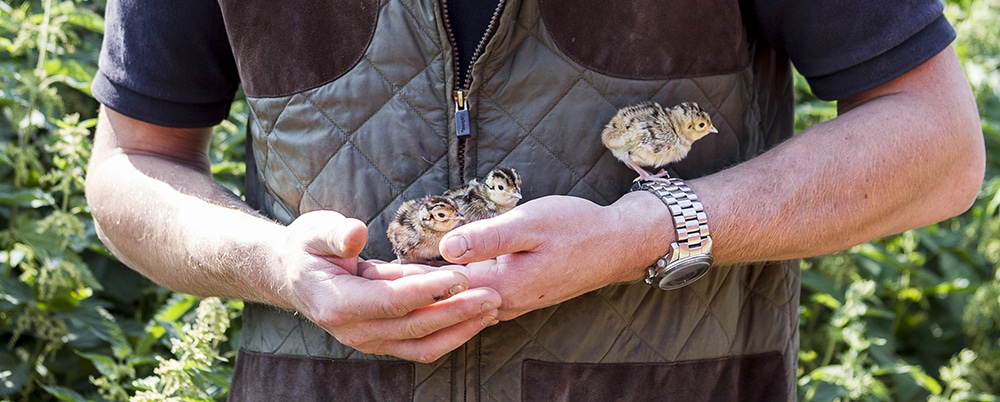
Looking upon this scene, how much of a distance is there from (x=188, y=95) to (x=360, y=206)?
2.14 ft

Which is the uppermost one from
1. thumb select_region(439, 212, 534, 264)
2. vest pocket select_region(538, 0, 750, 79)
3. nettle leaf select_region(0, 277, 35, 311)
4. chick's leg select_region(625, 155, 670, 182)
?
vest pocket select_region(538, 0, 750, 79)

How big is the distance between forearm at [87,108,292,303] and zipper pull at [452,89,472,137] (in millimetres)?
Answer: 485

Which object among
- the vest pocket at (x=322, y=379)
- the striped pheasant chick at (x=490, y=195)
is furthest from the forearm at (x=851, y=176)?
the vest pocket at (x=322, y=379)

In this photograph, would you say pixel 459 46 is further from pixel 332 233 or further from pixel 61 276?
pixel 61 276

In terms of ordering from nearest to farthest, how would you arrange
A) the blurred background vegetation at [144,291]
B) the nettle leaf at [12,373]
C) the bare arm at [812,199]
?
the bare arm at [812,199] < the blurred background vegetation at [144,291] < the nettle leaf at [12,373]

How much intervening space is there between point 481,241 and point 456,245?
0.17 feet

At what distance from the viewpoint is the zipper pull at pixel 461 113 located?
7.25 ft

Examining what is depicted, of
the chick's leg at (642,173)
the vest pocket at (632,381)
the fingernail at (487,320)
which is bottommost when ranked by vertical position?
the vest pocket at (632,381)

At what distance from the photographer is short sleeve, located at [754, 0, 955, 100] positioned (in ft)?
7.50

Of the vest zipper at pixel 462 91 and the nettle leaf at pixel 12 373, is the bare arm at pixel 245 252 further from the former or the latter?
the nettle leaf at pixel 12 373

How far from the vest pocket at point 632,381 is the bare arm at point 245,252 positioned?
1.00 ft

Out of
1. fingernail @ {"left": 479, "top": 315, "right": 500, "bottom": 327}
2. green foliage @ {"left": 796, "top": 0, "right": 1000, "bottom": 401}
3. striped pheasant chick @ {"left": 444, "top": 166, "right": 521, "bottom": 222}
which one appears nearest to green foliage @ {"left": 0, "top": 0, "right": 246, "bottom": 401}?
striped pheasant chick @ {"left": 444, "top": 166, "right": 521, "bottom": 222}

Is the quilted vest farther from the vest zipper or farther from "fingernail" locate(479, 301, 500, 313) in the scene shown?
"fingernail" locate(479, 301, 500, 313)

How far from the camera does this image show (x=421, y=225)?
2.19 metres
